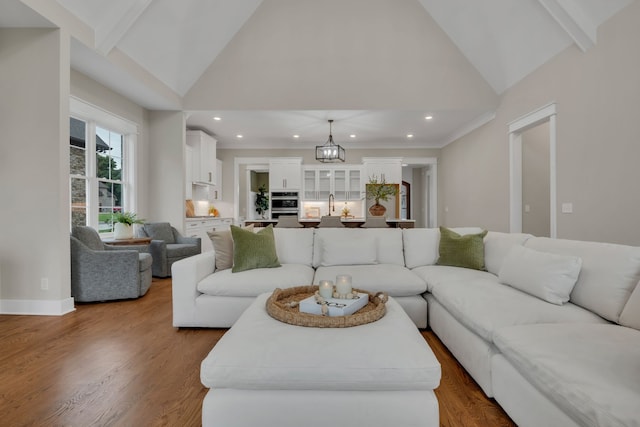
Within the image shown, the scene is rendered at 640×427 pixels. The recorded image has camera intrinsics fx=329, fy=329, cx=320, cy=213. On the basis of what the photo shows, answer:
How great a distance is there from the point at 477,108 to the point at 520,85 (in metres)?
0.71

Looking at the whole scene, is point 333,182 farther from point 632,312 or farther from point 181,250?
point 632,312

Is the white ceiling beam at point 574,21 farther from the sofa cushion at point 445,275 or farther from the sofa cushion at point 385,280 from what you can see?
the sofa cushion at point 385,280

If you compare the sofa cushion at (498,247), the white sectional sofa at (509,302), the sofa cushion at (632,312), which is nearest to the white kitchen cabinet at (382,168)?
the white sectional sofa at (509,302)

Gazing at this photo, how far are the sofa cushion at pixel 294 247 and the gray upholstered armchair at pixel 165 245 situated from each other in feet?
7.01

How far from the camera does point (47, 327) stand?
2.81 meters

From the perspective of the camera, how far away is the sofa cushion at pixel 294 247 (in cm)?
336

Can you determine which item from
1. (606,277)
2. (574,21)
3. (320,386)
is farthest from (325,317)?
(574,21)

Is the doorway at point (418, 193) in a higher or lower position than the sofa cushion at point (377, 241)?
higher

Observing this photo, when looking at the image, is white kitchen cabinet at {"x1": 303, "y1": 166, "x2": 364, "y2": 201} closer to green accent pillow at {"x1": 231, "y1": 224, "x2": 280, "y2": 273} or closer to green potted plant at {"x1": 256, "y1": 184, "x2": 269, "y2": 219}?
green potted plant at {"x1": 256, "y1": 184, "x2": 269, "y2": 219}

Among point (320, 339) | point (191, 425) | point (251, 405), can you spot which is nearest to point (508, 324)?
point (320, 339)

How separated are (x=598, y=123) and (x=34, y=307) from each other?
5831mm

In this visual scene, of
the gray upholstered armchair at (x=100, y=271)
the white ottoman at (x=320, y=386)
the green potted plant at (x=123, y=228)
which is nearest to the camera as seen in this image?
the white ottoman at (x=320, y=386)

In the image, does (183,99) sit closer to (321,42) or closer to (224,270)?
(321,42)

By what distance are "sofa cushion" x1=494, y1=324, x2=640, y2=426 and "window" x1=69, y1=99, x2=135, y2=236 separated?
4851 millimetres
